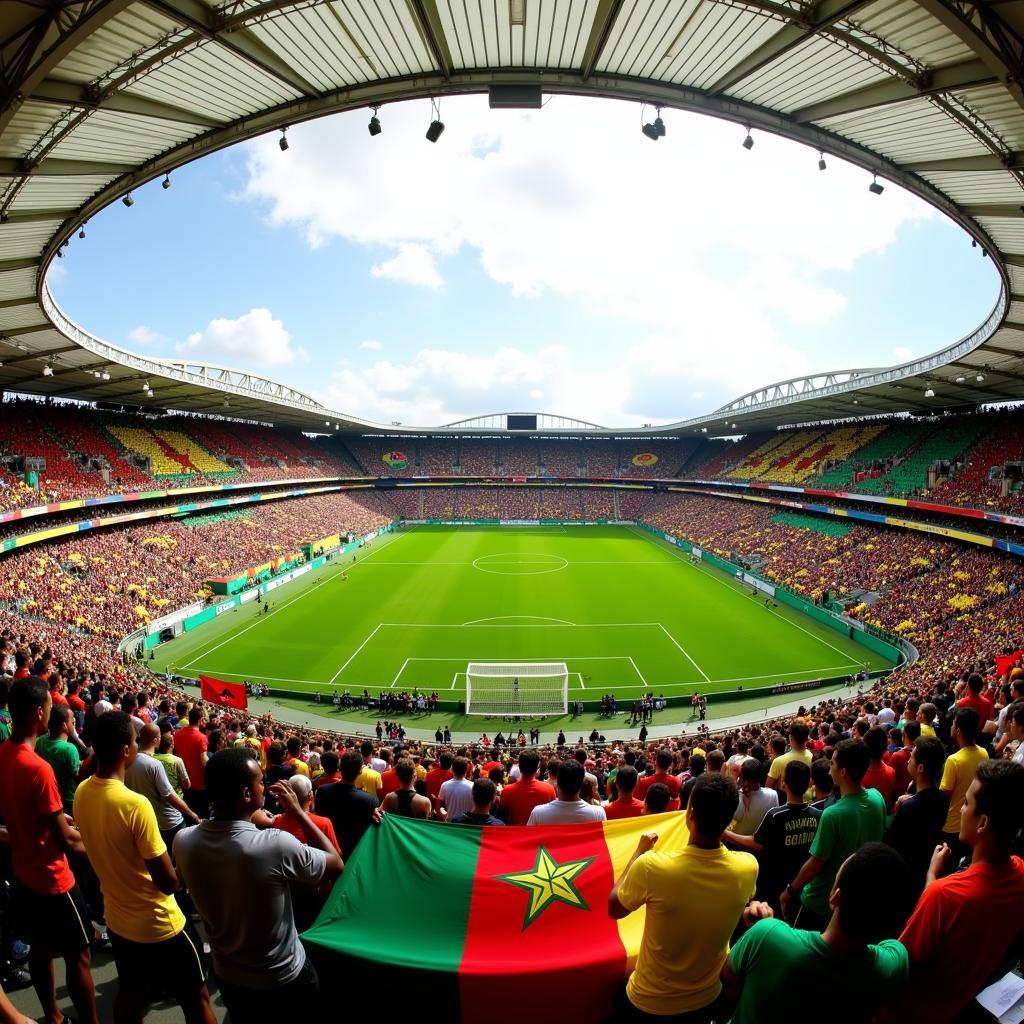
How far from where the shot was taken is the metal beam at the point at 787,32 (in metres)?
8.44

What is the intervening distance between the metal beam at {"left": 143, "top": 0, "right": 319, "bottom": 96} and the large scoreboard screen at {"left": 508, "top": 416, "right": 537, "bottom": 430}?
76.2m

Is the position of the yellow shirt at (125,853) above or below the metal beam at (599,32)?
below

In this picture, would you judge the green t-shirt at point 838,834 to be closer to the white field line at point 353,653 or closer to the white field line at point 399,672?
the white field line at point 399,672

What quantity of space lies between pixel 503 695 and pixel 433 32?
20.1m

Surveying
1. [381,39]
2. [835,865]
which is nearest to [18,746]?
[835,865]

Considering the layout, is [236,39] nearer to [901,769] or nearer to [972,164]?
[901,769]

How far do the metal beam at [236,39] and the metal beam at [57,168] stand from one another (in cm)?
516

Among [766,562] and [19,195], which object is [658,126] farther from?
[766,562]

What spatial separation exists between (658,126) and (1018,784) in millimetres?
11985

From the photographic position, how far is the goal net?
22922mm

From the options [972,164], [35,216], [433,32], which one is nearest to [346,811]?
[433,32]

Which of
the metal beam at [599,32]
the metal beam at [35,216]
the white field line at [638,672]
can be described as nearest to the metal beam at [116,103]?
the metal beam at [35,216]

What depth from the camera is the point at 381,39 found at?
999 cm

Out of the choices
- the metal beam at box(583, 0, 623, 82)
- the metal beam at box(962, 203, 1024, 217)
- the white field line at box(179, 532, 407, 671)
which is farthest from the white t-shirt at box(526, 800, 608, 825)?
the white field line at box(179, 532, 407, 671)
